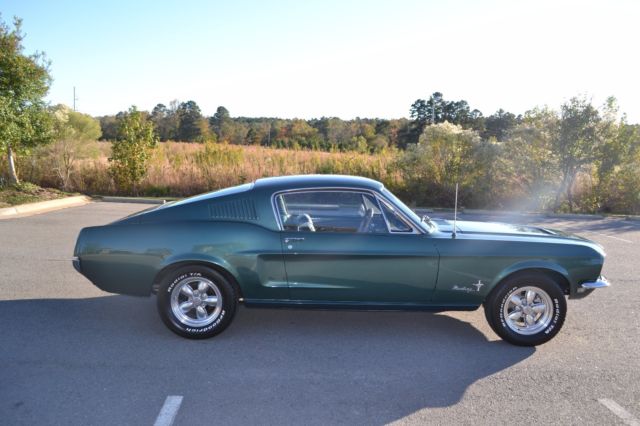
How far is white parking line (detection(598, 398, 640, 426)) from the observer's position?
11.1ft

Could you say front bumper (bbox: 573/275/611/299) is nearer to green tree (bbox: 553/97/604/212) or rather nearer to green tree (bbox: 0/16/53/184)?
green tree (bbox: 553/97/604/212)

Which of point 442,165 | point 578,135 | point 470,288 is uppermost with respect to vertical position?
point 578,135

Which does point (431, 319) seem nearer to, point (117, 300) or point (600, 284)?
point (600, 284)

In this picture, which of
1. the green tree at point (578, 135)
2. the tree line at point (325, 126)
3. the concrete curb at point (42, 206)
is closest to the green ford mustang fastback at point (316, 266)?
the concrete curb at point (42, 206)

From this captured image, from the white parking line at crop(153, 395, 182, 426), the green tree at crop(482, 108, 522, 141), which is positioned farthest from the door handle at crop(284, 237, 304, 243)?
the green tree at crop(482, 108, 522, 141)

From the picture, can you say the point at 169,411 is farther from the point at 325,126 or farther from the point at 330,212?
the point at 325,126

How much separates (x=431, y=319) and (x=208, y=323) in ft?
7.76

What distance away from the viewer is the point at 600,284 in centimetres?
472

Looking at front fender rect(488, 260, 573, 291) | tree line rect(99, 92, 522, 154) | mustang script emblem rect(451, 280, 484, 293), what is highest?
tree line rect(99, 92, 522, 154)

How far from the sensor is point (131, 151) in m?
16.9

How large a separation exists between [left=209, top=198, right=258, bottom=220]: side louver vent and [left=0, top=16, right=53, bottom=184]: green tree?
448 inches

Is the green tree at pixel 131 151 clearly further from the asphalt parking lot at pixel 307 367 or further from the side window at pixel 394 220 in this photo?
the side window at pixel 394 220

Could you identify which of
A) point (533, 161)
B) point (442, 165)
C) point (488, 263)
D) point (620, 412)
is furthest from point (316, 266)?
point (533, 161)

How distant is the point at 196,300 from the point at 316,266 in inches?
45.5
